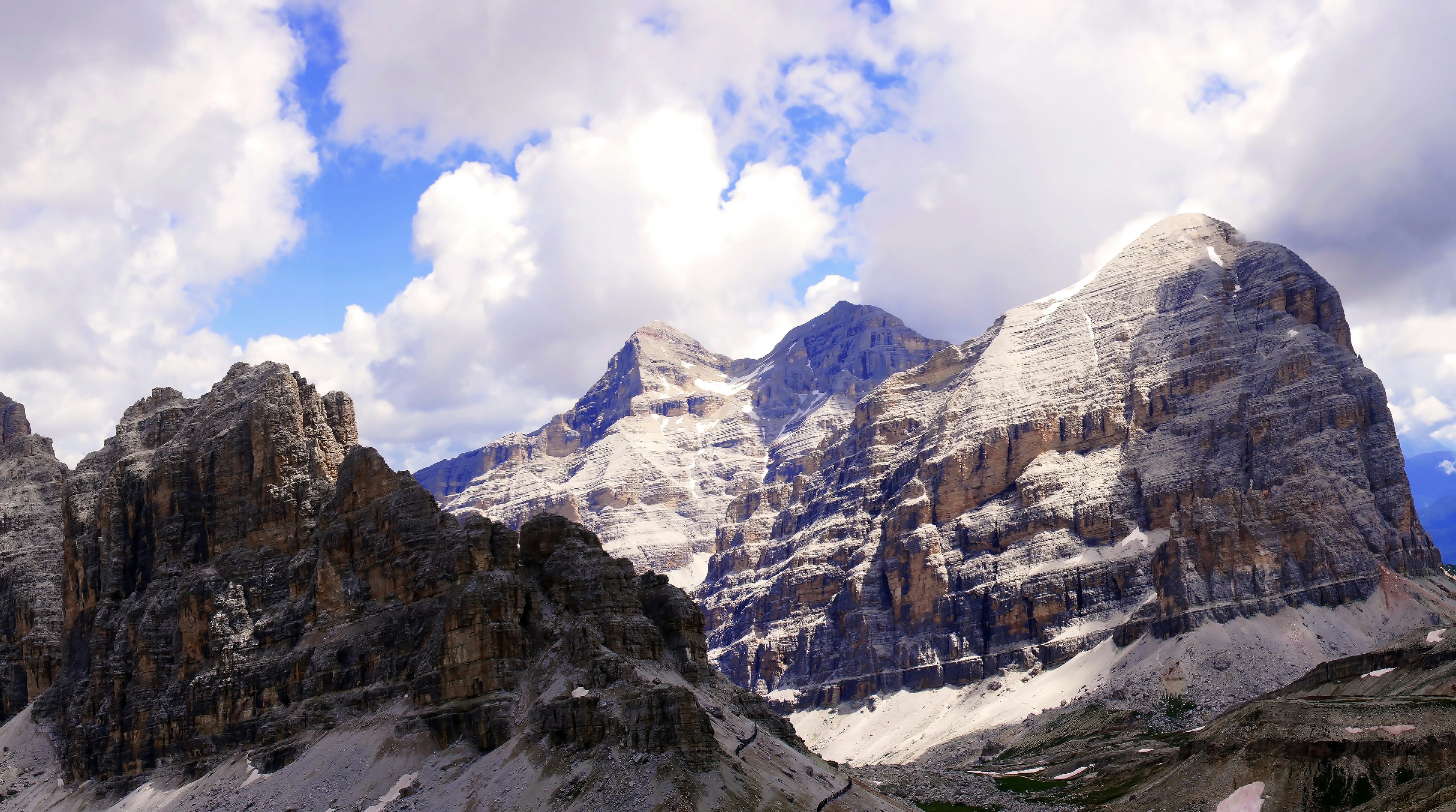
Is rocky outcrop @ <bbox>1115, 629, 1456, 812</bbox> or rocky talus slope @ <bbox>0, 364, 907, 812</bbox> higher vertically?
rocky talus slope @ <bbox>0, 364, 907, 812</bbox>

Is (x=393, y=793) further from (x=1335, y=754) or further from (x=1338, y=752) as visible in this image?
(x=1338, y=752)

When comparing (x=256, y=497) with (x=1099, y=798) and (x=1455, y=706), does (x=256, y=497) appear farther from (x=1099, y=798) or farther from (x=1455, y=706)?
(x=1455, y=706)

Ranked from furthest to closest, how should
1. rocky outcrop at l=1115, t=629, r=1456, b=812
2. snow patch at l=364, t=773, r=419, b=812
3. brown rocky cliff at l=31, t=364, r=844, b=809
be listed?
1. brown rocky cliff at l=31, t=364, r=844, b=809
2. snow patch at l=364, t=773, r=419, b=812
3. rocky outcrop at l=1115, t=629, r=1456, b=812

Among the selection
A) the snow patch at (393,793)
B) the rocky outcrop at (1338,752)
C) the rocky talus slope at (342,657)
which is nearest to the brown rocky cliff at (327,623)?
the rocky talus slope at (342,657)

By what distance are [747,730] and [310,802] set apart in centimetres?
4356

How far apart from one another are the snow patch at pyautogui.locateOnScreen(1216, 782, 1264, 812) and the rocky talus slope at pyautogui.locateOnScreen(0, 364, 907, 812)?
115ft

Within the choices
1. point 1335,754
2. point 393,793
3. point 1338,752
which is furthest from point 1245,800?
point 393,793

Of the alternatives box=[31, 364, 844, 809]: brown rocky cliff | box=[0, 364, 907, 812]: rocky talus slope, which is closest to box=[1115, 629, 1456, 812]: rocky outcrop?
box=[0, 364, 907, 812]: rocky talus slope

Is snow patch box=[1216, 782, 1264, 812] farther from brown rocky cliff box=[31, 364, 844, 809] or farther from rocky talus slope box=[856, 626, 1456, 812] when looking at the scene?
Result: brown rocky cliff box=[31, 364, 844, 809]

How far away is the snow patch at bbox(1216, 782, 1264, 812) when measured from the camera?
5512 inches

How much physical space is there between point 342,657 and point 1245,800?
3779 inches

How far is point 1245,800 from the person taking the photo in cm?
14162

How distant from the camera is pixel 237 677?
159125 millimetres

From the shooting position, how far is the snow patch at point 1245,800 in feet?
459
